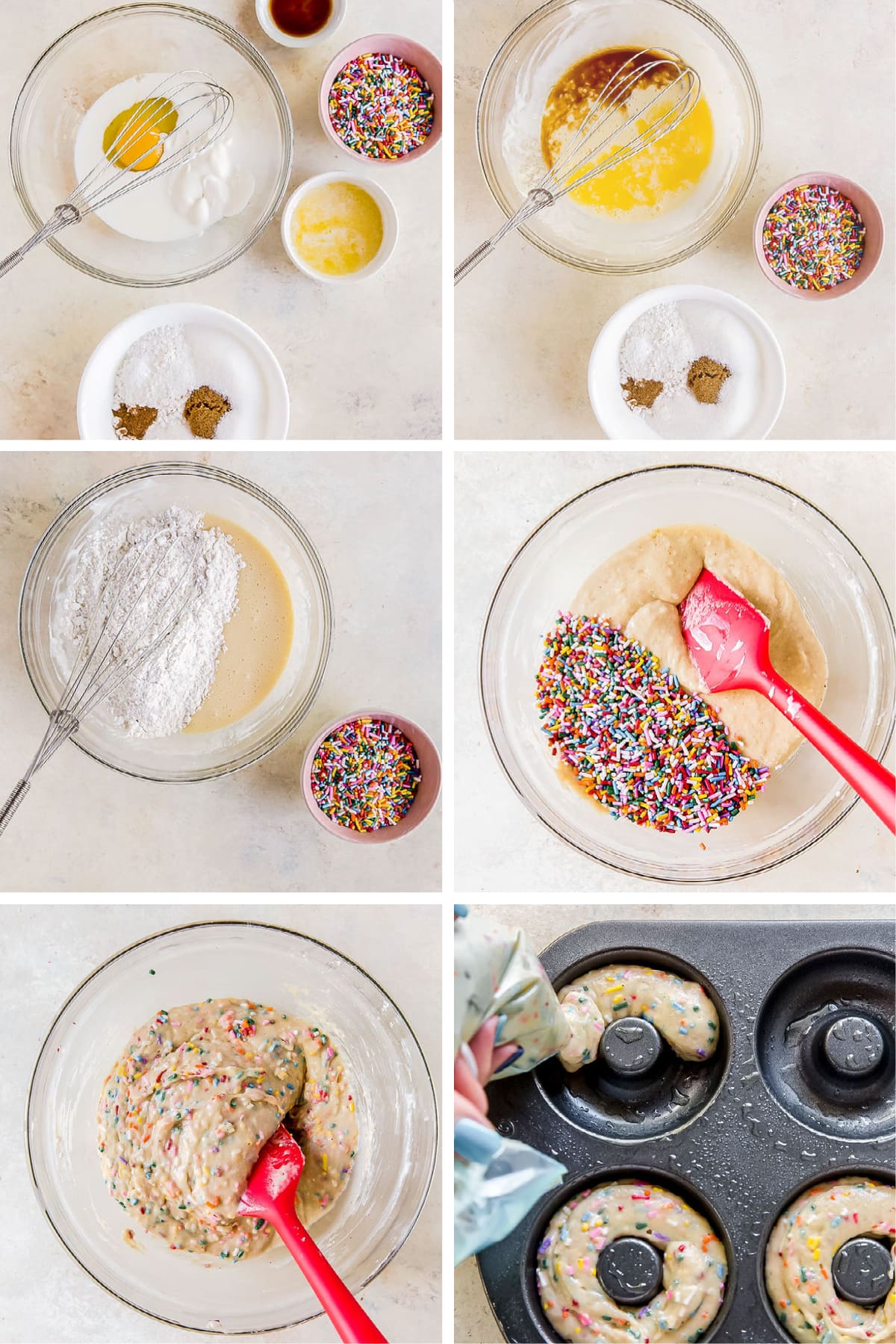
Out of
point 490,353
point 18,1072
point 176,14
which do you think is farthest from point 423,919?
point 176,14

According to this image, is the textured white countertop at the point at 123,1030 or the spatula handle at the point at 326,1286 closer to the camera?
the spatula handle at the point at 326,1286

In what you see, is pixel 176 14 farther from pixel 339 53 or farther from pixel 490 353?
pixel 490 353

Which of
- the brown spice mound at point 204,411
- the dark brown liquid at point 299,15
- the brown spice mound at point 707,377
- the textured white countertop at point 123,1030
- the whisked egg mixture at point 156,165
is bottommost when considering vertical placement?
the textured white countertop at point 123,1030

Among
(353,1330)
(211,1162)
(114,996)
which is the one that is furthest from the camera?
(114,996)

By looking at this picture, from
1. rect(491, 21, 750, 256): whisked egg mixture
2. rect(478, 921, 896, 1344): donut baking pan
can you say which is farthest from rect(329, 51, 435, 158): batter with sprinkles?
rect(478, 921, 896, 1344): donut baking pan

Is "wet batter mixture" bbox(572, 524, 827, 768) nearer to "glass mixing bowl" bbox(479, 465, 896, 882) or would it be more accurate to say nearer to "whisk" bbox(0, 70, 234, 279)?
"glass mixing bowl" bbox(479, 465, 896, 882)

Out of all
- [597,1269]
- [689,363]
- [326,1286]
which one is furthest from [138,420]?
[597,1269]

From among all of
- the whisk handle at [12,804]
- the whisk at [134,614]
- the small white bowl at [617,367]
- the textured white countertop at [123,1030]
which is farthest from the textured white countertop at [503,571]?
the whisk handle at [12,804]

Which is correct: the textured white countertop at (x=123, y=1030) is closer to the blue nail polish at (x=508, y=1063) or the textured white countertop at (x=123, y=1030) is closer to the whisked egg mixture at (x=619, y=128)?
the blue nail polish at (x=508, y=1063)
